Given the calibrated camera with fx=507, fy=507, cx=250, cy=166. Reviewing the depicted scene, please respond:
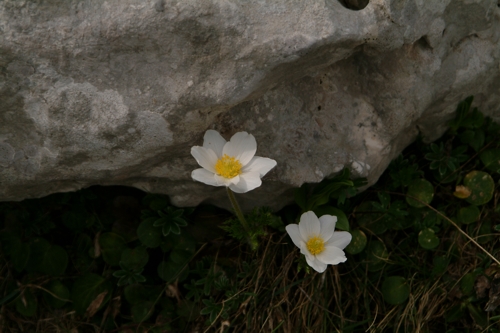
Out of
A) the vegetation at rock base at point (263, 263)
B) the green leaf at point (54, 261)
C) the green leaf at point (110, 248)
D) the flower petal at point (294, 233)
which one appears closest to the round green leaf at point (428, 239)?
the vegetation at rock base at point (263, 263)

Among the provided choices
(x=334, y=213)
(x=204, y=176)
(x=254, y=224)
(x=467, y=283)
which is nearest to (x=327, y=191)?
(x=334, y=213)

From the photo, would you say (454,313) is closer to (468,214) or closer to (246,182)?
(468,214)

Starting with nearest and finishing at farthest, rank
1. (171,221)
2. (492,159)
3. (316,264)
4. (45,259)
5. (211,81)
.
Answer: (211,81) → (316,264) → (171,221) → (45,259) → (492,159)

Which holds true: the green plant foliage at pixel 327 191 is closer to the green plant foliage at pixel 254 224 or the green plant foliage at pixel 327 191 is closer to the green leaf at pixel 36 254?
the green plant foliage at pixel 254 224

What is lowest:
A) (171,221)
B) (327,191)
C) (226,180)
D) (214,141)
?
(171,221)

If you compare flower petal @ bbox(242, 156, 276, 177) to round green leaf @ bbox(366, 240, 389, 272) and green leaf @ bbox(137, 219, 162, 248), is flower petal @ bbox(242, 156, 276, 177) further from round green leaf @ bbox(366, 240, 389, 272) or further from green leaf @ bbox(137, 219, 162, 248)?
round green leaf @ bbox(366, 240, 389, 272)

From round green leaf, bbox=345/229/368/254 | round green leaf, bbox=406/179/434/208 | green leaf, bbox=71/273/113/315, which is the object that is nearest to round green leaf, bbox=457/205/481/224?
round green leaf, bbox=406/179/434/208

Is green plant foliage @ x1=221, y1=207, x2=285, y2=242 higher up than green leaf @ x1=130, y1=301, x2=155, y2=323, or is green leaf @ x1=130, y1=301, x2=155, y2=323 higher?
green plant foliage @ x1=221, y1=207, x2=285, y2=242
